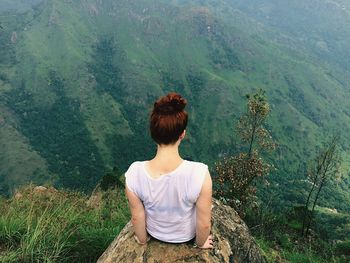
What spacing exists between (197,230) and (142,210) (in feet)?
2.99

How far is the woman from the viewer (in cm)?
516

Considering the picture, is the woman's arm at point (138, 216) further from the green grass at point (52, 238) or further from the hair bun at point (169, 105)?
the hair bun at point (169, 105)

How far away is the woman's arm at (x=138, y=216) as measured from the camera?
222 inches

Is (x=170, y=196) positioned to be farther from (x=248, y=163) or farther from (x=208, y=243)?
(x=248, y=163)

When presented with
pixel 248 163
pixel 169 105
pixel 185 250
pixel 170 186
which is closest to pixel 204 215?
pixel 170 186

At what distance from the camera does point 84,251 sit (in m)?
6.71

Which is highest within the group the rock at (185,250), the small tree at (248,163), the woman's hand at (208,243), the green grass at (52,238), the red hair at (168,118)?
the red hair at (168,118)

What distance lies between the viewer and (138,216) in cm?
582

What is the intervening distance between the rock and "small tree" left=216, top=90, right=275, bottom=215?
17314 mm

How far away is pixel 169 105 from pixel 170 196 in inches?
53.2

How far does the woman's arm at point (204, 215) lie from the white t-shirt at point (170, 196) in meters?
0.08

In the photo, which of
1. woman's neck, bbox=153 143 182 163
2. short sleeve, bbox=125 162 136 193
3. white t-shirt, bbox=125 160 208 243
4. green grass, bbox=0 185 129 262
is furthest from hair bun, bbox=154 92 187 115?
green grass, bbox=0 185 129 262

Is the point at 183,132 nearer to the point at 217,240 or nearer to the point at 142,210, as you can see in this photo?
the point at 142,210

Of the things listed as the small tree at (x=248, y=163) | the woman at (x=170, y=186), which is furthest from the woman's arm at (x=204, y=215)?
the small tree at (x=248, y=163)
